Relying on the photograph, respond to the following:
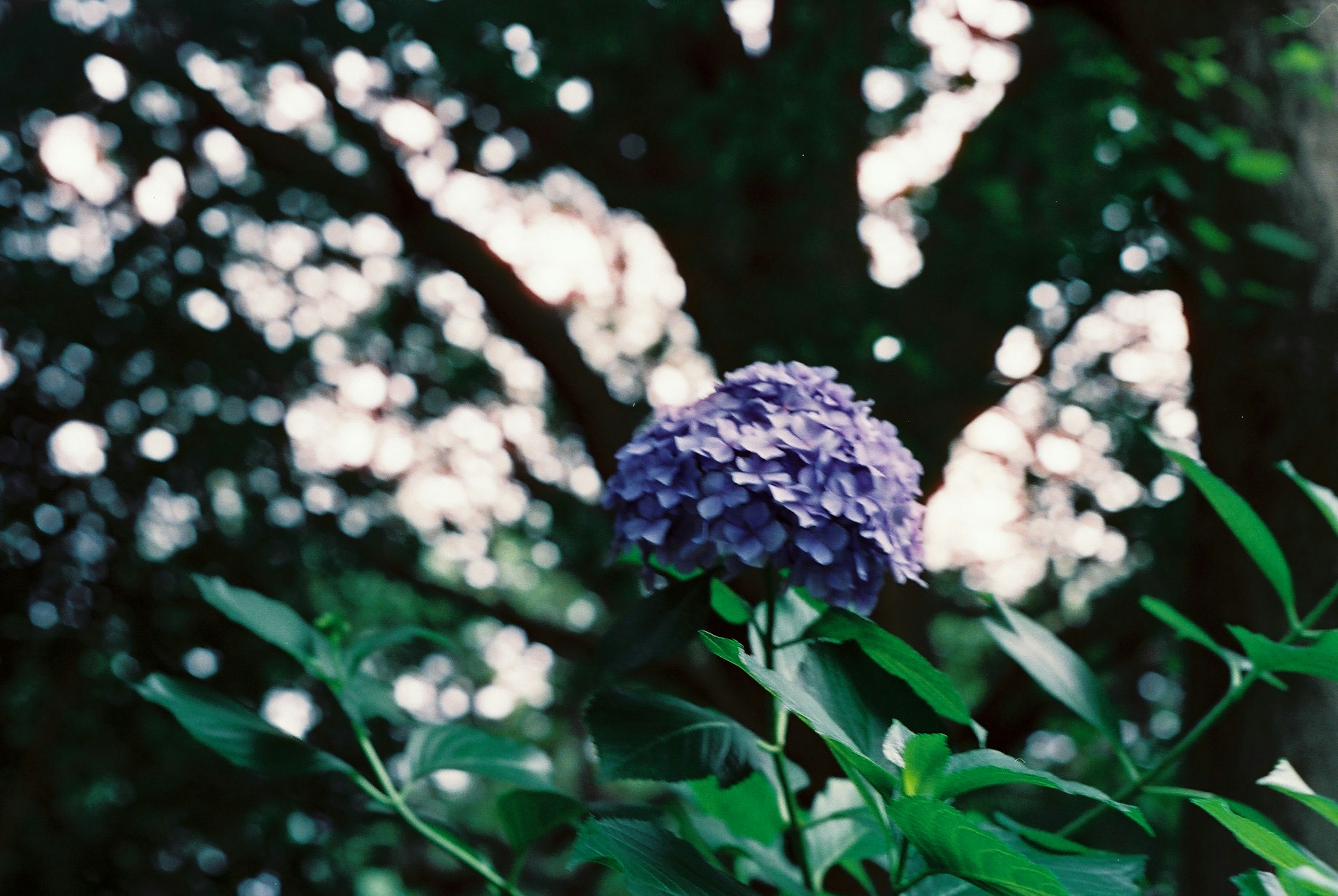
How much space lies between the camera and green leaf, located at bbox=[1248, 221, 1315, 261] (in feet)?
5.59

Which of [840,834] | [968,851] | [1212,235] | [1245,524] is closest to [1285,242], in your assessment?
[1212,235]

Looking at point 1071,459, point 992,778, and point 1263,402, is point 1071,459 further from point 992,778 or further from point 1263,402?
→ point 992,778

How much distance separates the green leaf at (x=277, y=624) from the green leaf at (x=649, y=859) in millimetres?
365

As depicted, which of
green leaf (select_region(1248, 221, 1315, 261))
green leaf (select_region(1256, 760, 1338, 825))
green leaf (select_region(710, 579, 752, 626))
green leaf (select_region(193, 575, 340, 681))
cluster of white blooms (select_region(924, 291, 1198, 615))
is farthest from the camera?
cluster of white blooms (select_region(924, 291, 1198, 615))

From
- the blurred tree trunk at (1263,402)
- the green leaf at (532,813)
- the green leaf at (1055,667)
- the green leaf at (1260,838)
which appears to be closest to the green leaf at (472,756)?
the green leaf at (532,813)

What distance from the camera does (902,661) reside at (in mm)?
621

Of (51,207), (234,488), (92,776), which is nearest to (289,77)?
(51,207)

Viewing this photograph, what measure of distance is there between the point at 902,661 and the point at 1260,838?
0.19m

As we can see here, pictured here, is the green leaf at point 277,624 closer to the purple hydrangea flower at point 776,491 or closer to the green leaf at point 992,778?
the purple hydrangea flower at point 776,491

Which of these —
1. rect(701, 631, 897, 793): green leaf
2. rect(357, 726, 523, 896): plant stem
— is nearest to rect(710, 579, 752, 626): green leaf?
rect(701, 631, 897, 793): green leaf

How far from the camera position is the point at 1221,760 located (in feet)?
5.21

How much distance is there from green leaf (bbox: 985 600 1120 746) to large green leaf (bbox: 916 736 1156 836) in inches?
10.9

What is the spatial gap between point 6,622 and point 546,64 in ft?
6.06

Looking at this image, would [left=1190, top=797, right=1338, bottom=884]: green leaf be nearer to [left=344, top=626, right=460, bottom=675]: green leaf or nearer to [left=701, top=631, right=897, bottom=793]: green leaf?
→ [left=701, top=631, right=897, bottom=793]: green leaf
